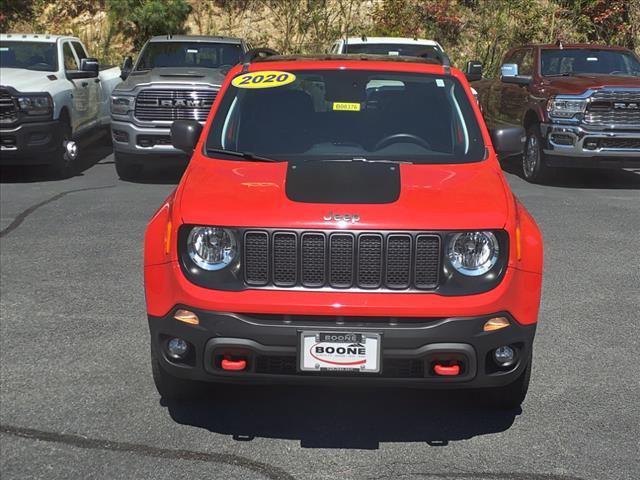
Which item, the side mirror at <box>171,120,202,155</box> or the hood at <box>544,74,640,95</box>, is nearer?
the side mirror at <box>171,120,202,155</box>

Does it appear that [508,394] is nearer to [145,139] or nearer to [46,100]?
[145,139]

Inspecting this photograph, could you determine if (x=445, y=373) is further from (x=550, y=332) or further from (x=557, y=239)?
(x=557, y=239)

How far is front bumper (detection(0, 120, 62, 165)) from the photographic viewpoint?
11586mm

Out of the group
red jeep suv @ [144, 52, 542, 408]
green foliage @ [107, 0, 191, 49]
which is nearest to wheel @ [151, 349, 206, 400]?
red jeep suv @ [144, 52, 542, 408]

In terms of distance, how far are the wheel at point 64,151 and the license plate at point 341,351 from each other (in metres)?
9.10

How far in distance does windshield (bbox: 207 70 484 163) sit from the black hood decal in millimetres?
339

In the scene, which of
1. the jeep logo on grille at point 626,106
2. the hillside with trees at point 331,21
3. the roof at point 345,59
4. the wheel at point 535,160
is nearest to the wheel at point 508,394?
the roof at point 345,59

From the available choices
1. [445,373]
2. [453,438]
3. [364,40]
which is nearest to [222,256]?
[445,373]

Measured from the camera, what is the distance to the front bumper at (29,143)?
1159 cm

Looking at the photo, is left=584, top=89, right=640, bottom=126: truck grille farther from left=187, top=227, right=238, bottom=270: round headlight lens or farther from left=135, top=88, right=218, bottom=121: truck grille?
left=187, top=227, right=238, bottom=270: round headlight lens

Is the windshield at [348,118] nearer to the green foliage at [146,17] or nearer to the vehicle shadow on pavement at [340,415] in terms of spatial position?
the vehicle shadow on pavement at [340,415]

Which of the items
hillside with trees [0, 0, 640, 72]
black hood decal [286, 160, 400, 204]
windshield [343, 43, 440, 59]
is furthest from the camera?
hillside with trees [0, 0, 640, 72]

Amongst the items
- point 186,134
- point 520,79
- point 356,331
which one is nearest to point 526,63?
point 520,79

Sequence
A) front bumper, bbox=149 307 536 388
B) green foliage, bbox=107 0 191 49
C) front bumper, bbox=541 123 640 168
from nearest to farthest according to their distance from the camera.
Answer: front bumper, bbox=149 307 536 388, front bumper, bbox=541 123 640 168, green foliage, bbox=107 0 191 49
